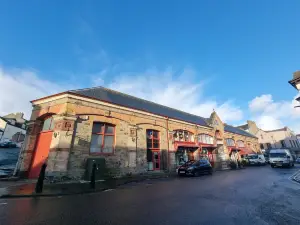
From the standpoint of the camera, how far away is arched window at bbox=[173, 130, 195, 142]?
18.5m

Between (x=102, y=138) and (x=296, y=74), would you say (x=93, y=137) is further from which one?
(x=296, y=74)

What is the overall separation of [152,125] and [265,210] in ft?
39.2

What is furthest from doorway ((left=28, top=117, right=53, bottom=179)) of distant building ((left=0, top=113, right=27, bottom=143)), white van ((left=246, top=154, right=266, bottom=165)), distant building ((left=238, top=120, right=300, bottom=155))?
distant building ((left=238, top=120, right=300, bottom=155))

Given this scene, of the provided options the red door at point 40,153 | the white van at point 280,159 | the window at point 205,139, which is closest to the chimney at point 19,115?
the red door at point 40,153

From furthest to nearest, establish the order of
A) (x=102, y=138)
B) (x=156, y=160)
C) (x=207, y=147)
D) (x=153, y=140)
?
(x=207, y=147) < (x=153, y=140) < (x=156, y=160) < (x=102, y=138)

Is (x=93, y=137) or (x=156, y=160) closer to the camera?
(x=93, y=137)

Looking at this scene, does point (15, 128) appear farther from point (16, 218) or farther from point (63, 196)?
point (16, 218)

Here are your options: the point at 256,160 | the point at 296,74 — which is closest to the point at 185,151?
the point at 296,74

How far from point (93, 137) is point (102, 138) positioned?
71 cm

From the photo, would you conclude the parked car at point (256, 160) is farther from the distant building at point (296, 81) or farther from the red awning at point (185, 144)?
the distant building at point (296, 81)

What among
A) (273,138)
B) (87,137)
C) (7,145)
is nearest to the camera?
(87,137)

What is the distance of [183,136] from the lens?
1939cm

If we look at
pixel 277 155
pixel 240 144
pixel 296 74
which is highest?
pixel 296 74

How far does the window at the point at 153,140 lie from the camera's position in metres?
15.8
